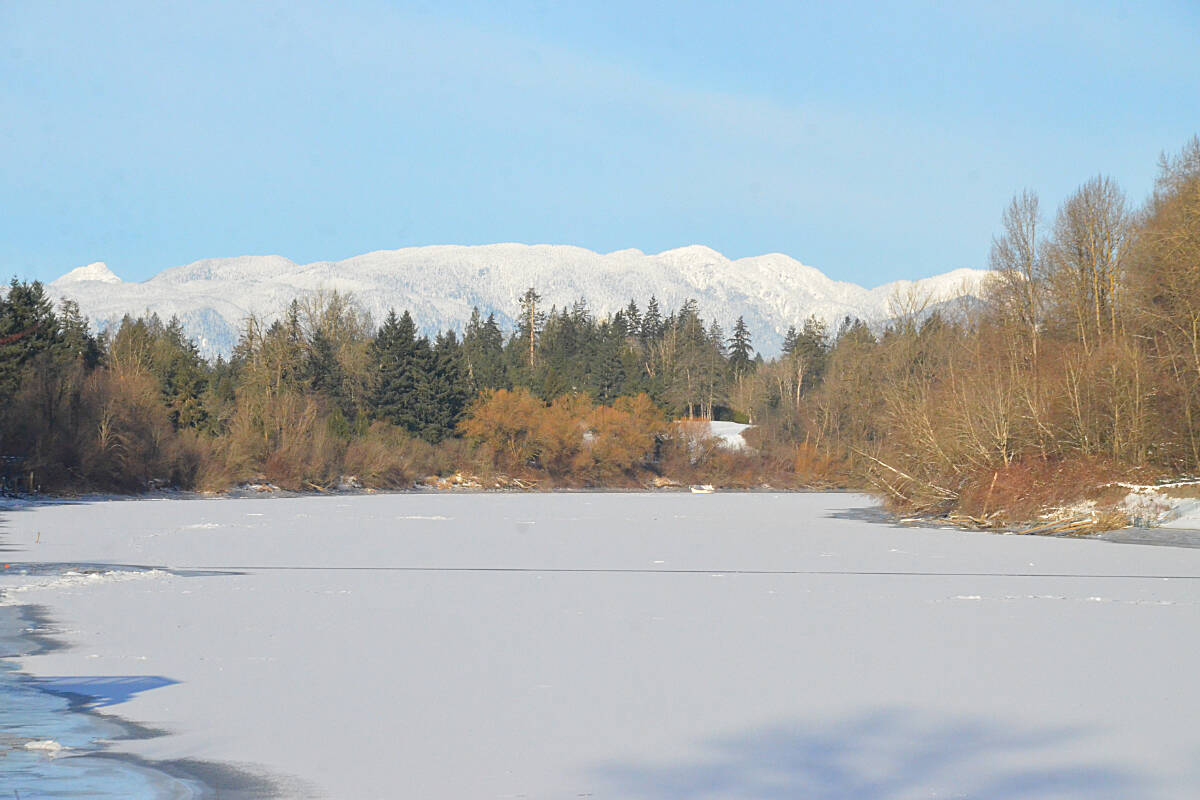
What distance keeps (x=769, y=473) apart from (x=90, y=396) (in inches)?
1470

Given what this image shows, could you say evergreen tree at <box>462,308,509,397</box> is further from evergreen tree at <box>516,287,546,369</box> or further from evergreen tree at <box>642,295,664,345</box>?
evergreen tree at <box>642,295,664,345</box>

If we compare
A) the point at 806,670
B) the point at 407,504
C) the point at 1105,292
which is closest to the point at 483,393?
the point at 407,504

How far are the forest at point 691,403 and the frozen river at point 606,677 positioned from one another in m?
11.1

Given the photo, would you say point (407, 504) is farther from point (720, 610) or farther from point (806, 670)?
point (806, 670)

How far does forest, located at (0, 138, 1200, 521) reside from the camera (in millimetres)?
27844

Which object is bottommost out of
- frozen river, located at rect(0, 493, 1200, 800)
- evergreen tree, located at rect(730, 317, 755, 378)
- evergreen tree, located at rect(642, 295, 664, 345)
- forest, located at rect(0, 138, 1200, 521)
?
frozen river, located at rect(0, 493, 1200, 800)

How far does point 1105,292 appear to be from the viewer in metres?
36.1

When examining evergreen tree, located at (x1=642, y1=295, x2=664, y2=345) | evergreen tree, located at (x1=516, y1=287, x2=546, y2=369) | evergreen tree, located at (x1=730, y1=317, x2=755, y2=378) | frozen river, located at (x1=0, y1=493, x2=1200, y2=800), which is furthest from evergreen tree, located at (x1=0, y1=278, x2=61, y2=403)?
evergreen tree, located at (x1=642, y1=295, x2=664, y2=345)

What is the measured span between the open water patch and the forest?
23426 mm

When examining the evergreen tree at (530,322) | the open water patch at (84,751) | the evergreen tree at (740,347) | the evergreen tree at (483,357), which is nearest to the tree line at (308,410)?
the evergreen tree at (483,357)

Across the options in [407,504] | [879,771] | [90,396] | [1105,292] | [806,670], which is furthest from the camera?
[90,396]

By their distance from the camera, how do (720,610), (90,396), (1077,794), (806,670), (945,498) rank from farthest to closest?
(90,396), (945,498), (720,610), (806,670), (1077,794)

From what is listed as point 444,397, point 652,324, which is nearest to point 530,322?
point 652,324

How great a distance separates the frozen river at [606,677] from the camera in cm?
579
